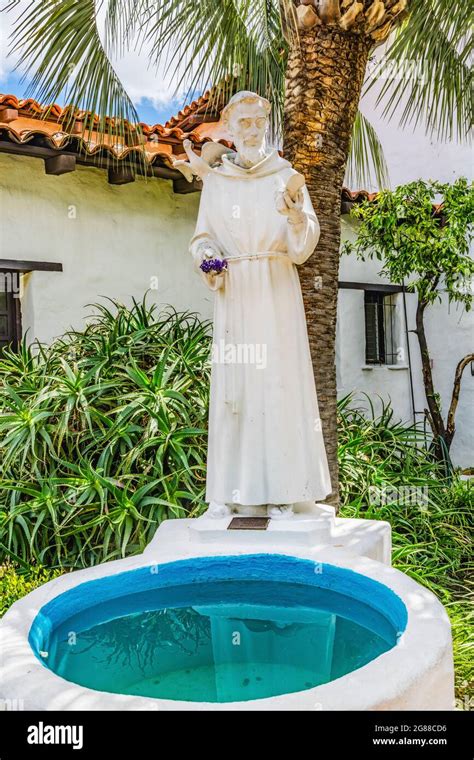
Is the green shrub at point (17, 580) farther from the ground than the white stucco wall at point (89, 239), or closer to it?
closer to it

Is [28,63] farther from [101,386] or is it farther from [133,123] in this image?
[101,386]

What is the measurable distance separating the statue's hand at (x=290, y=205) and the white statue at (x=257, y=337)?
56 mm

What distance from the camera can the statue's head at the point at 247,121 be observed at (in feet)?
11.9

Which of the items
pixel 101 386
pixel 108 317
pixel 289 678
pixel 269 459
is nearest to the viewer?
pixel 289 678

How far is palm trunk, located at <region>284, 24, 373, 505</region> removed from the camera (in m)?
5.07

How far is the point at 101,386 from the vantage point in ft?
19.0

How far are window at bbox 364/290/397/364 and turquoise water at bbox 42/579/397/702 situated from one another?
7.21 metres

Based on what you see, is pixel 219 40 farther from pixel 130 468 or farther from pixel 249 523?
pixel 249 523

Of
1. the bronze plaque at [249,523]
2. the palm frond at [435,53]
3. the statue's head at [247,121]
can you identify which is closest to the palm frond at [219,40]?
the palm frond at [435,53]

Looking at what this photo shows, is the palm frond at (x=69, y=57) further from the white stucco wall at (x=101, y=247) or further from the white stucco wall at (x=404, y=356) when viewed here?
the white stucco wall at (x=404, y=356)

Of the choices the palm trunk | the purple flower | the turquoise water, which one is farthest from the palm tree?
the turquoise water

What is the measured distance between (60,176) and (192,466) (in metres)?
3.80
